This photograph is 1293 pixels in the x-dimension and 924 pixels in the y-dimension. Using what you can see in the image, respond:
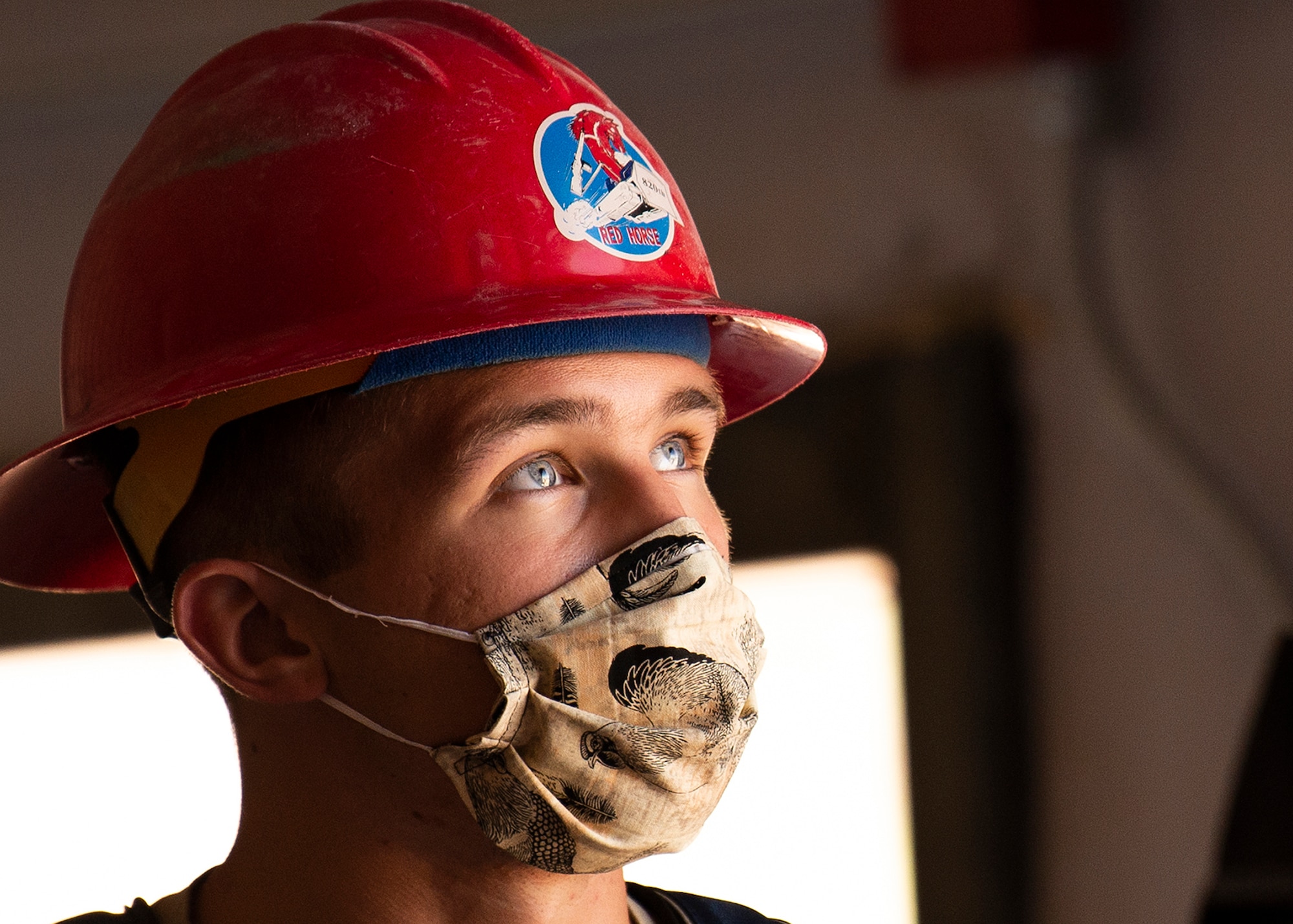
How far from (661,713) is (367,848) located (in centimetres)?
36

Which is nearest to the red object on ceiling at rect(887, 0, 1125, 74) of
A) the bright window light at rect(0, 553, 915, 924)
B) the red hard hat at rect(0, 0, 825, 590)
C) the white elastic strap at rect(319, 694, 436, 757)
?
the bright window light at rect(0, 553, 915, 924)

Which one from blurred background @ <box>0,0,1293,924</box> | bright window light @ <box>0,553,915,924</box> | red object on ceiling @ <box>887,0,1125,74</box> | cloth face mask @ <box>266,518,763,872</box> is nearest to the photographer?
cloth face mask @ <box>266,518,763,872</box>

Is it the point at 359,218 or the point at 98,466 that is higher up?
the point at 359,218

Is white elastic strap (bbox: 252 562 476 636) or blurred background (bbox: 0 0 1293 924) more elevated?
white elastic strap (bbox: 252 562 476 636)

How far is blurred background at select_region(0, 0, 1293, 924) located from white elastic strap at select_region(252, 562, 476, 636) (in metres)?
2.59

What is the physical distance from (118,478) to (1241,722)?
9.38 feet

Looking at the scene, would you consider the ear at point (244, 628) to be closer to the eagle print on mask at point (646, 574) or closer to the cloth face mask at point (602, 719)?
the cloth face mask at point (602, 719)

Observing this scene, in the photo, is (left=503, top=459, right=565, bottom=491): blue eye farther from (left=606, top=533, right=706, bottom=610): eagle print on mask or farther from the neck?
the neck

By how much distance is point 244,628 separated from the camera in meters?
1.60

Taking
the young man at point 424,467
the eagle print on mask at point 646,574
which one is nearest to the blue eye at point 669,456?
the young man at point 424,467

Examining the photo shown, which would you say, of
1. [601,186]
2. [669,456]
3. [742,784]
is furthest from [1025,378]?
[601,186]

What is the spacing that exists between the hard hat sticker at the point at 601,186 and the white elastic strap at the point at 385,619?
0.44 meters

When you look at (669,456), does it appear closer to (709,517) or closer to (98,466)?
(709,517)

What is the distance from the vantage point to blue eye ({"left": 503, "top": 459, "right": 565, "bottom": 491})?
1.53 m
